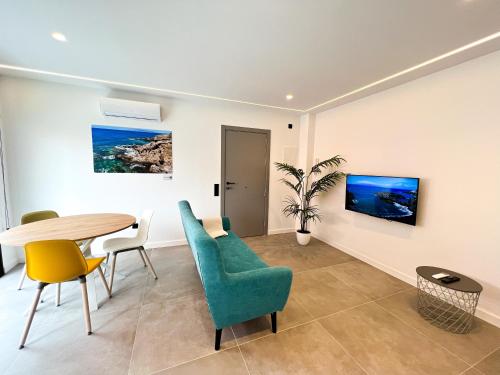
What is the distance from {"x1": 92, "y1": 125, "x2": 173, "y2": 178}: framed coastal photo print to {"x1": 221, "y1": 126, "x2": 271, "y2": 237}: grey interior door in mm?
1099

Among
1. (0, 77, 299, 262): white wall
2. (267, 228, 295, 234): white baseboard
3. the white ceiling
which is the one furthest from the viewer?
(267, 228, 295, 234): white baseboard

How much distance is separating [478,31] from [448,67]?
597 millimetres

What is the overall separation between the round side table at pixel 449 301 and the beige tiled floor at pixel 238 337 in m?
0.10

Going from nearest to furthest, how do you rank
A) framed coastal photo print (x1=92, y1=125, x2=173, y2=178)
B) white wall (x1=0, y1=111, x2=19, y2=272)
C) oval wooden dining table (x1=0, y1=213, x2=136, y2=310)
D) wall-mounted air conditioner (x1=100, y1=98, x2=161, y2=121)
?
oval wooden dining table (x1=0, y1=213, x2=136, y2=310), white wall (x1=0, y1=111, x2=19, y2=272), wall-mounted air conditioner (x1=100, y1=98, x2=161, y2=121), framed coastal photo print (x1=92, y1=125, x2=173, y2=178)

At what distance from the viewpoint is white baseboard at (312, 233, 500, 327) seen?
2011 millimetres

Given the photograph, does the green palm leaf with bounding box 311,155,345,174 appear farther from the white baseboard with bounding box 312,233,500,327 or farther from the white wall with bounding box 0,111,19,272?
the white wall with bounding box 0,111,19,272

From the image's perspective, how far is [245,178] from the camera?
4.18 metres

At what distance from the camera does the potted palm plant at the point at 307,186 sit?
3.75m

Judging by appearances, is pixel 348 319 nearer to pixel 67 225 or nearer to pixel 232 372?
pixel 232 372

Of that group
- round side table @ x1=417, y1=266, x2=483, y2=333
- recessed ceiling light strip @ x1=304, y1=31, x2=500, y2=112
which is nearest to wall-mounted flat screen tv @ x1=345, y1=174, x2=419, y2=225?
round side table @ x1=417, y1=266, x2=483, y2=333

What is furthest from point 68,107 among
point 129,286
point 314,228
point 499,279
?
point 499,279

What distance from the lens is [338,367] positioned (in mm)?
1509

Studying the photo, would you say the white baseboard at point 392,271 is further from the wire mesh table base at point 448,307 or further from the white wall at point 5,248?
the white wall at point 5,248

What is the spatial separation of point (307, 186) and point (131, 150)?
3.54 metres
